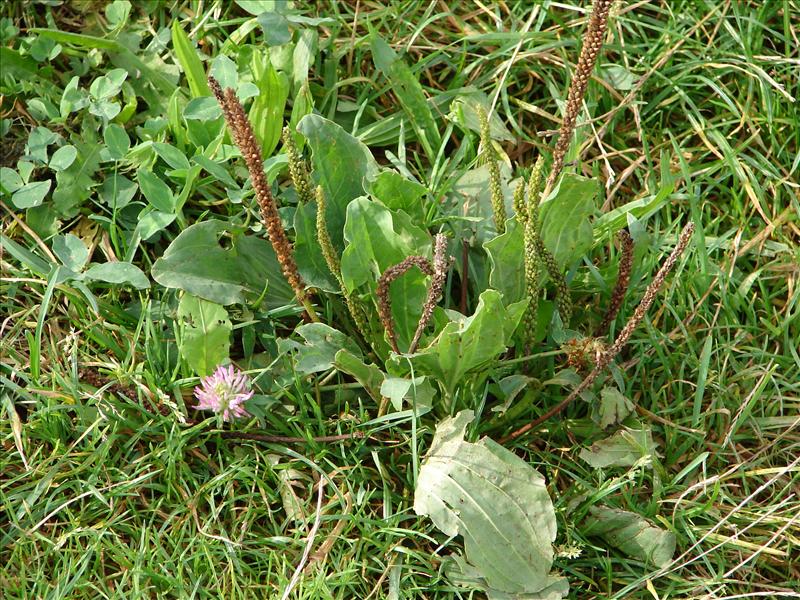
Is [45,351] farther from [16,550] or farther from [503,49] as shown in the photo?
[503,49]

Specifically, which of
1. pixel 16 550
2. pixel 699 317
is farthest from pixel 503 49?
pixel 16 550

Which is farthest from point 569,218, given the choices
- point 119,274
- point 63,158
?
point 63,158

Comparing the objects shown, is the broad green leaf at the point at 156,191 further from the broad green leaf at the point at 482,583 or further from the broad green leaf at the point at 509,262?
the broad green leaf at the point at 482,583

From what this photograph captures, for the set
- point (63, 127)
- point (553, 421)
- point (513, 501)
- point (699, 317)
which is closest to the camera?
point (513, 501)

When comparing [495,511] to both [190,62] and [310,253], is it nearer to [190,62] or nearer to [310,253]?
[310,253]

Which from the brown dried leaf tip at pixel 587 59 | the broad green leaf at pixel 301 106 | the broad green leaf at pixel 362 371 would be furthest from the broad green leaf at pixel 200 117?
the brown dried leaf tip at pixel 587 59

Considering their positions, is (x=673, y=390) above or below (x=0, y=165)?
below

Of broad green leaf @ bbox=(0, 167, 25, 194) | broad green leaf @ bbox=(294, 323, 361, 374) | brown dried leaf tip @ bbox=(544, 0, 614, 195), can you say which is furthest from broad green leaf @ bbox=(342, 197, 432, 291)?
broad green leaf @ bbox=(0, 167, 25, 194)
